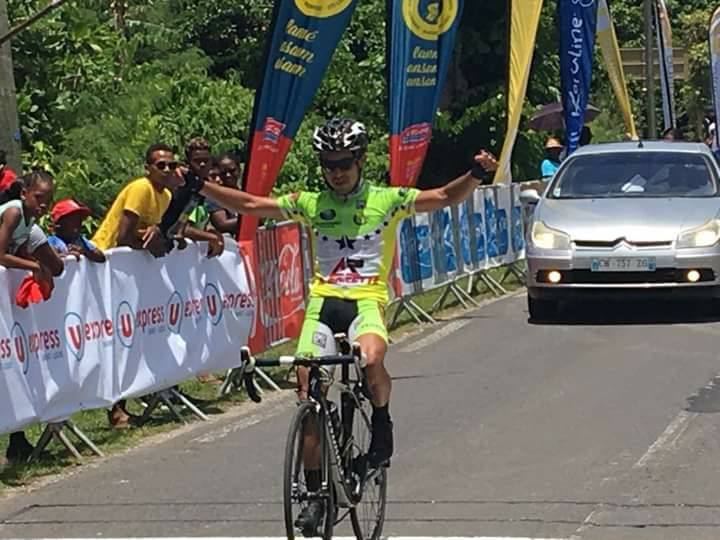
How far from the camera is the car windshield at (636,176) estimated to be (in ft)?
52.0

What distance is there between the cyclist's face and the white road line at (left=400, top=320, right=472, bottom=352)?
7.31 meters

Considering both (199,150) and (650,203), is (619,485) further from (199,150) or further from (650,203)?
(650,203)

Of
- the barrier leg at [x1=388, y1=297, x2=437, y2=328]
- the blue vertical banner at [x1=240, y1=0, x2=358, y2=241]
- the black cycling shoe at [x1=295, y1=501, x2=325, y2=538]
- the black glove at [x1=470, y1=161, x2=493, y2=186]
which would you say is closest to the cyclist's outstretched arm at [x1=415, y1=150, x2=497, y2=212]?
the black glove at [x1=470, y1=161, x2=493, y2=186]

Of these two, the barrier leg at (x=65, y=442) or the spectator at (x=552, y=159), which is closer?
the barrier leg at (x=65, y=442)

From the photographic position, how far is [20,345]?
30.4 feet

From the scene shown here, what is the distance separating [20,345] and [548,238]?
697cm

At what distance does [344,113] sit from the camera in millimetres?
30766

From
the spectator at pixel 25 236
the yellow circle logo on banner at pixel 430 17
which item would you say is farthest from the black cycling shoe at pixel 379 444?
the yellow circle logo on banner at pixel 430 17

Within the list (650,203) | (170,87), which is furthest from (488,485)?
(170,87)

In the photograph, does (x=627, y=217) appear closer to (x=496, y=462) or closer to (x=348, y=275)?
(x=496, y=462)

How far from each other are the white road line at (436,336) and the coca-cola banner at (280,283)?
1150 millimetres

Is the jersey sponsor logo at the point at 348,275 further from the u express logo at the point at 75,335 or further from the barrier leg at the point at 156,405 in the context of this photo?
the barrier leg at the point at 156,405

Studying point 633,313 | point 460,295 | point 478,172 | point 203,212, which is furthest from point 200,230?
point 460,295

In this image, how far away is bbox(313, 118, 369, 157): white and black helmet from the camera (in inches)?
276
